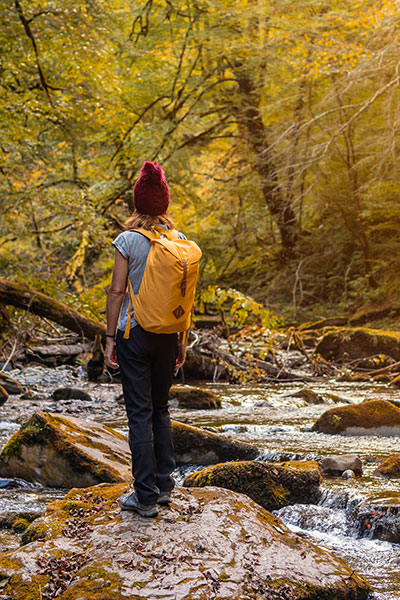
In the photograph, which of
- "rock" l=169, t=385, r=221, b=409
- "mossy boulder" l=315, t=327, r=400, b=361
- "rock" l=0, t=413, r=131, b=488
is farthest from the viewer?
"mossy boulder" l=315, t=327, r=400, b=361

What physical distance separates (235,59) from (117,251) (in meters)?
17.6

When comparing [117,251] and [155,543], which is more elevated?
[117,251]

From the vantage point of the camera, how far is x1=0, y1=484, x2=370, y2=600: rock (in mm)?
2857

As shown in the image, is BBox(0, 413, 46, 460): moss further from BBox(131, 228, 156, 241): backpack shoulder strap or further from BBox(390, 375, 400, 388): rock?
BBox(390, 375, 400, 388): rock

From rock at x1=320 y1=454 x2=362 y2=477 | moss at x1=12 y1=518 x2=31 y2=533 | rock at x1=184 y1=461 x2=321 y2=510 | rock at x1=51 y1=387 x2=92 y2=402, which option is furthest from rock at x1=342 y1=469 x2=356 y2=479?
rock at x1=51 y1=387 x2=92 y2=402

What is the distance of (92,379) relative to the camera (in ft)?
41.5

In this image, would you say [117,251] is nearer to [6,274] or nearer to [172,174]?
[6,274]

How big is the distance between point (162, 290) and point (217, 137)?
1913cm

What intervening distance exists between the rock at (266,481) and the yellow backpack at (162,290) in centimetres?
168

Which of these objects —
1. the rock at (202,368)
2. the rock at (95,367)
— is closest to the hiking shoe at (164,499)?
the rock at (202,368)

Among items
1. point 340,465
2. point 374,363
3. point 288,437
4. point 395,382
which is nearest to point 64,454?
point 340,465

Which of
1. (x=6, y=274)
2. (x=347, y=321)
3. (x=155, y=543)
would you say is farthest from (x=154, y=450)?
(x=347, y=321)

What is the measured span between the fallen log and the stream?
3.74 ft

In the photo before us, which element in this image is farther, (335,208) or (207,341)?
(335,208)
